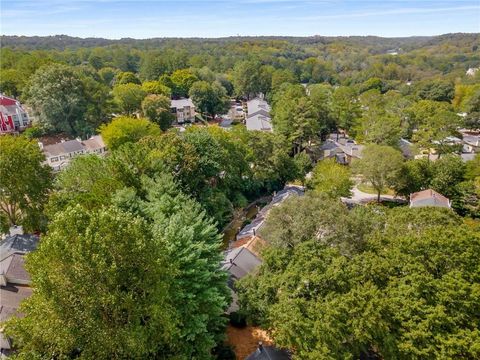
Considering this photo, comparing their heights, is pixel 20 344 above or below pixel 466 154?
above

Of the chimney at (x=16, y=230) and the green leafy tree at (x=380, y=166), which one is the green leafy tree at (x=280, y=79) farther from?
the chimney at (x=16, y=230)

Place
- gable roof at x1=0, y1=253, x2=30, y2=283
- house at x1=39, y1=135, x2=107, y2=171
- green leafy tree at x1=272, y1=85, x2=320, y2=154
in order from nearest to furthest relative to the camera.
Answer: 1. gable roof at x1=0, y1=253, x2=30, y2=283
2. house at x1=39, y1=135, x2=107, y2=171
3. green leafy tree at x1=272, y1=85, x2=320, y2=154

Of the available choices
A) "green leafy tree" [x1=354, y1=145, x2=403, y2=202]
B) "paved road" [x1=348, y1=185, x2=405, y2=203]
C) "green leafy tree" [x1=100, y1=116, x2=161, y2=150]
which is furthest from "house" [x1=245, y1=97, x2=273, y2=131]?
"green leafy tree" [x1=354, y1=145, x2=403, y2=202]

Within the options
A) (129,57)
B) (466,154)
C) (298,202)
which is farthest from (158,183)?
(129,57)

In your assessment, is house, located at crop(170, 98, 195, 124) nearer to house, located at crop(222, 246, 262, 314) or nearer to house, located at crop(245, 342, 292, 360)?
house, located at crop(222, 246, 262, 314)

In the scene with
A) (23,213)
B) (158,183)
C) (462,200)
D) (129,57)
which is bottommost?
(462,200)

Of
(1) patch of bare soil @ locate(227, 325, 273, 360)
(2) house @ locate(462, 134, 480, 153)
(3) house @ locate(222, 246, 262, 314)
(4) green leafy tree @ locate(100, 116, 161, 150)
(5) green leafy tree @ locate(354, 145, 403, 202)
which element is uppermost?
(4) green leafy tree @ locate(100, 116, 161, 150)

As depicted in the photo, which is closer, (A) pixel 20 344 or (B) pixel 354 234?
(A) pixel 20 344

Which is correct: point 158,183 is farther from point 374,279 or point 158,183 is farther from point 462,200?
point 462,200
